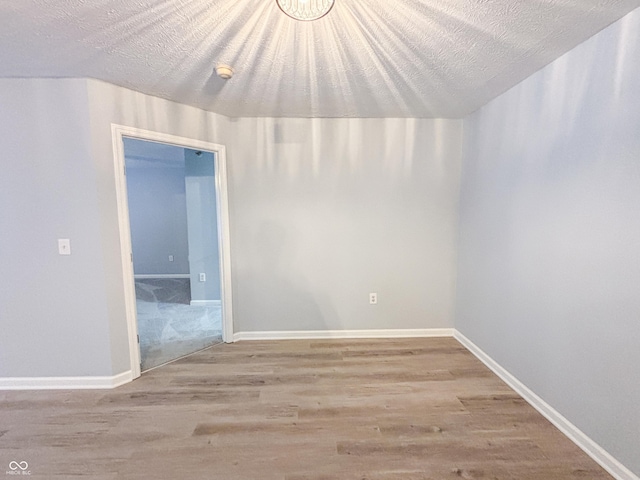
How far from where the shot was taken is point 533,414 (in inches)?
77.8

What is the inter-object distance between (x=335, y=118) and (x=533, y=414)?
2.88 metres

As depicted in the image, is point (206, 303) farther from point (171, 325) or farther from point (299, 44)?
point (299, 44)

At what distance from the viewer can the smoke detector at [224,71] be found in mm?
1852

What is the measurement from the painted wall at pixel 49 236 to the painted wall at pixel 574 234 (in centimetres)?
313

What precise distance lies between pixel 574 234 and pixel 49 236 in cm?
354

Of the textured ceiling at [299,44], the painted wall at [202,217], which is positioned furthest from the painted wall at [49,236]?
the painted wall at [202,217]

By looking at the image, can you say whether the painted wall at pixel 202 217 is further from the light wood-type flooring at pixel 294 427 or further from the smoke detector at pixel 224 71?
the smoke detector at pixel 224 71

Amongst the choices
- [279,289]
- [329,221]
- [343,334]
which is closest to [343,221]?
[329,221]

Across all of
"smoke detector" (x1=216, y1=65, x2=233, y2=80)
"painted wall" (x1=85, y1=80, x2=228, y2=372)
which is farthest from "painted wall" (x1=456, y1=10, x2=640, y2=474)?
"painted wall" (x1=85, y1=80, x2=228, y2=372)

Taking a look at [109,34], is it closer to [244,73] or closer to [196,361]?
[244,73]

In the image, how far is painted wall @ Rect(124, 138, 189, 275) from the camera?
19.6 feet

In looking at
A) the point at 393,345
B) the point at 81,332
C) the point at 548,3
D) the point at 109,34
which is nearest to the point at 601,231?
the point at 548,3

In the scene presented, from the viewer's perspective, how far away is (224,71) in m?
1.88

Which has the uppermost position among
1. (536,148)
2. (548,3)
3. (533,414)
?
(548,3)
